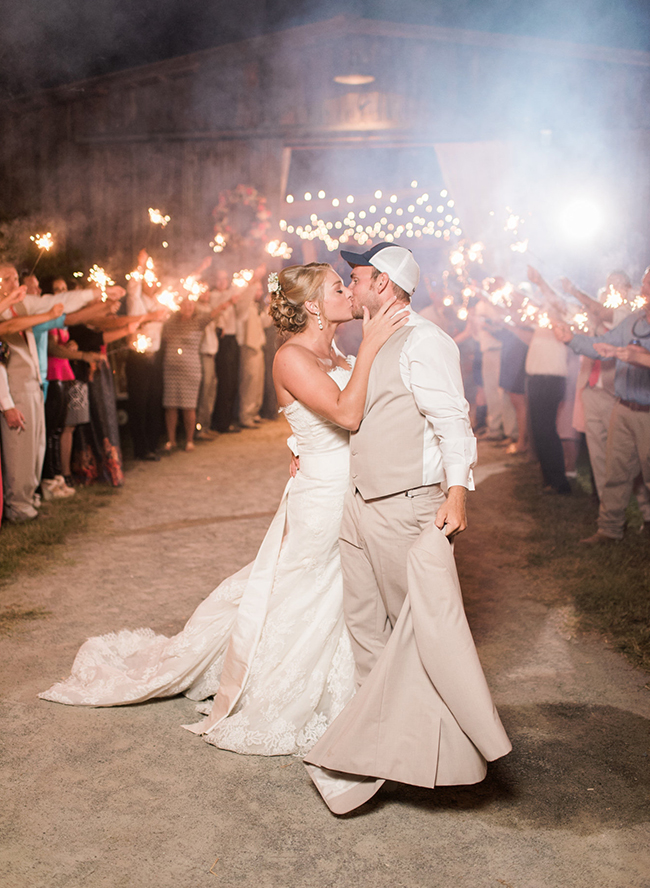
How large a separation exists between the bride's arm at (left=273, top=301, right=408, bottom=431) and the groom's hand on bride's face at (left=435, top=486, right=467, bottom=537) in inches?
16.8

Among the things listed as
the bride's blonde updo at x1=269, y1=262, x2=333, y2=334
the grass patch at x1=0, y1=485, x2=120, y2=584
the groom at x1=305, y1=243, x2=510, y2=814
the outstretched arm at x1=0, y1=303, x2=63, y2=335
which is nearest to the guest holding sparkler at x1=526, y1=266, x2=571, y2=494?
the grass patch at x1=0, y1=485, x2=120, y2=584

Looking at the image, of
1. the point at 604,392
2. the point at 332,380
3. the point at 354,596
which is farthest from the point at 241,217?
the point at 354,596

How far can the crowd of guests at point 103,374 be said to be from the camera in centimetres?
590

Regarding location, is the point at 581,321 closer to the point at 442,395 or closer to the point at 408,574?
the point at 442,395

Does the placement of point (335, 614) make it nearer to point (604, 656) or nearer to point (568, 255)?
point (604, 656)

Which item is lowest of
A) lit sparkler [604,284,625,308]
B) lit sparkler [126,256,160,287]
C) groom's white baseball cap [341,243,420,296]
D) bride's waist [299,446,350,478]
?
bride's waist [299,446,350,478]

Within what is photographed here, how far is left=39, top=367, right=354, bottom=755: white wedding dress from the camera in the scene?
9.42 ft

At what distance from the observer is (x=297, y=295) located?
2984 millimetres

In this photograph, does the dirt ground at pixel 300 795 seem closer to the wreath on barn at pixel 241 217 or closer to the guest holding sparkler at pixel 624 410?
the guest holding sparkler at pixel 624 410

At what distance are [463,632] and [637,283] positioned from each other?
29.6 ft

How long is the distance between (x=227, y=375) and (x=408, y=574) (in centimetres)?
877

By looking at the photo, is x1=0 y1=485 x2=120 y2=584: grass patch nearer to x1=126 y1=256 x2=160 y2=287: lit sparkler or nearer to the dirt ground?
the dirt ground

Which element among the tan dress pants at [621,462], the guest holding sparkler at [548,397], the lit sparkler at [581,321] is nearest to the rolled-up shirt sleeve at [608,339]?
the tan dress pants at [621,462]

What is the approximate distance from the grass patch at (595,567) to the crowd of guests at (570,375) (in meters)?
0.22
